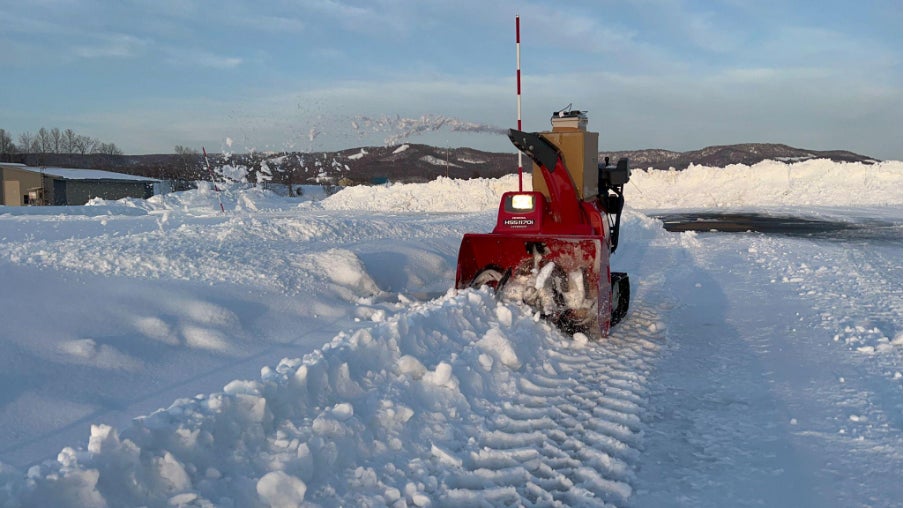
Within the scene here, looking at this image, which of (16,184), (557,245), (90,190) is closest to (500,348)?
(557,245)

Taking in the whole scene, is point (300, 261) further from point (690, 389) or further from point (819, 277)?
point (819, 277)

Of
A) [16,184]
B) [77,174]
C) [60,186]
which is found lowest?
[60,186]

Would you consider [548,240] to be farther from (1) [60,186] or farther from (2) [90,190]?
(1) [60,186]

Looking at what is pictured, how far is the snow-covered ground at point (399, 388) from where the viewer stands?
11.1 feet

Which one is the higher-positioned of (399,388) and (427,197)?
(427,197)

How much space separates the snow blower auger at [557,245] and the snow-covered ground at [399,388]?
0.45 metres

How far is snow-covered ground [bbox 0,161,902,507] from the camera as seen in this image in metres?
3.37

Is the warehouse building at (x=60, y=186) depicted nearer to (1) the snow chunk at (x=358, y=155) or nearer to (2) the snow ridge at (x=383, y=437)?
(1) the snow chunk at (x=358, y=155)

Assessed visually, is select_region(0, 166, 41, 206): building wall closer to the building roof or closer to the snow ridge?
the building roof

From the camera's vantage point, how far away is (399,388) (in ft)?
14.8

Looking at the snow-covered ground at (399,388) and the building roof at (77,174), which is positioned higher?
the building roof at (77,174)

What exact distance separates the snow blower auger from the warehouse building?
48469 millimetres

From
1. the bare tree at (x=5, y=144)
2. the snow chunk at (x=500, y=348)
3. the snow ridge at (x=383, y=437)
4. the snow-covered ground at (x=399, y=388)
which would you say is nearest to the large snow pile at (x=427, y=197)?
the snow-covered ground at (x=399, y=388)

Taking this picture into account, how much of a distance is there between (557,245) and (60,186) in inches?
2011
